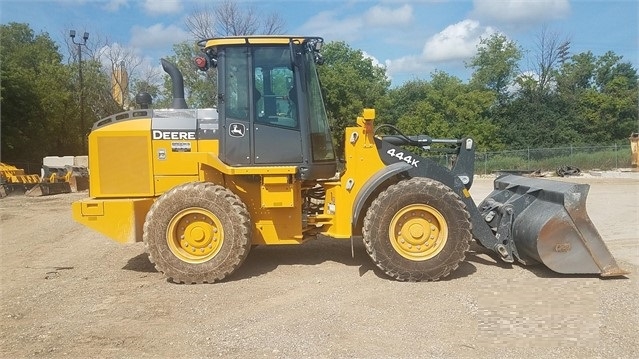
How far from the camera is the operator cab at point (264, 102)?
6.23 meters

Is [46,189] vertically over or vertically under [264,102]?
under

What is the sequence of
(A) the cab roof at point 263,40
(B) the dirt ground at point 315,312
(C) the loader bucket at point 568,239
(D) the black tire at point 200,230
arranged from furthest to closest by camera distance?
(A) the cab roof at point 263,40 → (D) the black tire at point 200,230 → (C) the loader bucket at point 568,239 → (B) the dirt ground at point 315,312

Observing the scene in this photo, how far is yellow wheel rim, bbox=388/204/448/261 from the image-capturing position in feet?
19.6

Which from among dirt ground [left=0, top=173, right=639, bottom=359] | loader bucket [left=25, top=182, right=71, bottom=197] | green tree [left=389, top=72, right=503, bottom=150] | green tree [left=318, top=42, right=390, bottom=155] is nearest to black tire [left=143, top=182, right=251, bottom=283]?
dirt ground [left=0, top=173, right=639, bottom=359]

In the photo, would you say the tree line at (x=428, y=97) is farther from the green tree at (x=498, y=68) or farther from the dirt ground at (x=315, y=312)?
the dirt ground at (x=315, y=312)

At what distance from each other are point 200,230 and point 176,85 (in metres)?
2.21

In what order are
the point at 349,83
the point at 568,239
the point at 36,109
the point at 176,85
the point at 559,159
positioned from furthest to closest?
the point at 349,83
the point at 559,159
the point at 36,109
the point at 176,85
the point at 568,239

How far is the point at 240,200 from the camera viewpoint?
6203 millimetres

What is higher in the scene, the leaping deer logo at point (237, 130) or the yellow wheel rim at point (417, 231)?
the leaping deer logo at point (237, 130)

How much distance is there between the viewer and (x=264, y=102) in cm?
627

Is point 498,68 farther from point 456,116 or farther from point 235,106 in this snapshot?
point 235,106

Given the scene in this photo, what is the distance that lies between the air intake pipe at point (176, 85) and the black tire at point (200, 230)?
1.45 metres

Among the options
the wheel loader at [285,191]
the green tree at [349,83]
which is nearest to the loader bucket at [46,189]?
the green tree at [349,83]

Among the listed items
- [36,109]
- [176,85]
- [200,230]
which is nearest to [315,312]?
[200,230]
